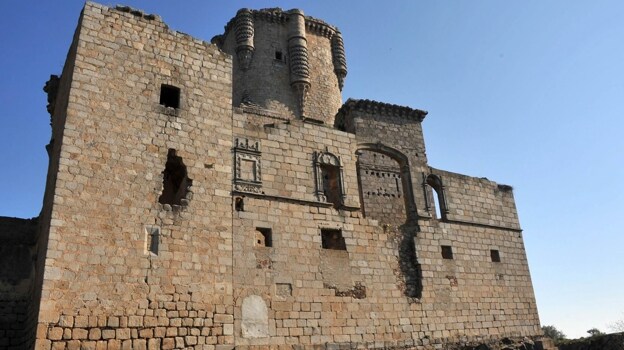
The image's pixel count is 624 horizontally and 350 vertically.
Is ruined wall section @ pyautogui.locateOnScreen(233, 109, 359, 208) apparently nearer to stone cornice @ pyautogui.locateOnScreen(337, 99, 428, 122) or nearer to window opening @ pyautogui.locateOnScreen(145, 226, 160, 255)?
stone cornice @ pyautogui.locateOnScreen(337, 99, 428, 122)

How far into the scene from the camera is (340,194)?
492 inches

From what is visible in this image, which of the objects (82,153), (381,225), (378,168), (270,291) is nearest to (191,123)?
(82,153)

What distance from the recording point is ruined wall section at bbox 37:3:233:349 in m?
8.52

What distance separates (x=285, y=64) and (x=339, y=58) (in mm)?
3090

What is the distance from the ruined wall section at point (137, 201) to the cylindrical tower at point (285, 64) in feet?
36.2

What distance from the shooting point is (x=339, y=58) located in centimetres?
2531

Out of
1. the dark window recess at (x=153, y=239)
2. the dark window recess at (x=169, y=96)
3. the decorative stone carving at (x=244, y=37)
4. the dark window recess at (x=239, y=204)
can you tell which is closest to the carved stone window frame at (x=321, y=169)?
the dark window recess at (x=239, y=204)

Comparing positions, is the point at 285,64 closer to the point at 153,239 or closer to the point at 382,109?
the point at 382,109

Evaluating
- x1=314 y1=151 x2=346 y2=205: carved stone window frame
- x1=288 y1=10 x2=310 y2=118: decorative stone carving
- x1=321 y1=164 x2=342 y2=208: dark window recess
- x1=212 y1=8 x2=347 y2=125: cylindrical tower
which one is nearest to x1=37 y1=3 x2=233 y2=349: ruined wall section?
x1=314 y1=151 x2=346 y2=205: carved stone window frame

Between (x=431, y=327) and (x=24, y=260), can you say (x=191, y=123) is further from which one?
(x=431, y=327)

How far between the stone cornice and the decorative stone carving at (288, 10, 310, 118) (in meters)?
7.80

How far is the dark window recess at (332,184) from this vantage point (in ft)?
41.0

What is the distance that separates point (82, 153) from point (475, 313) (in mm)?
9948

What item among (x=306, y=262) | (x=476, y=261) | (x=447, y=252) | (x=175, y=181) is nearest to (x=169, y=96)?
(x=175, y=181)
